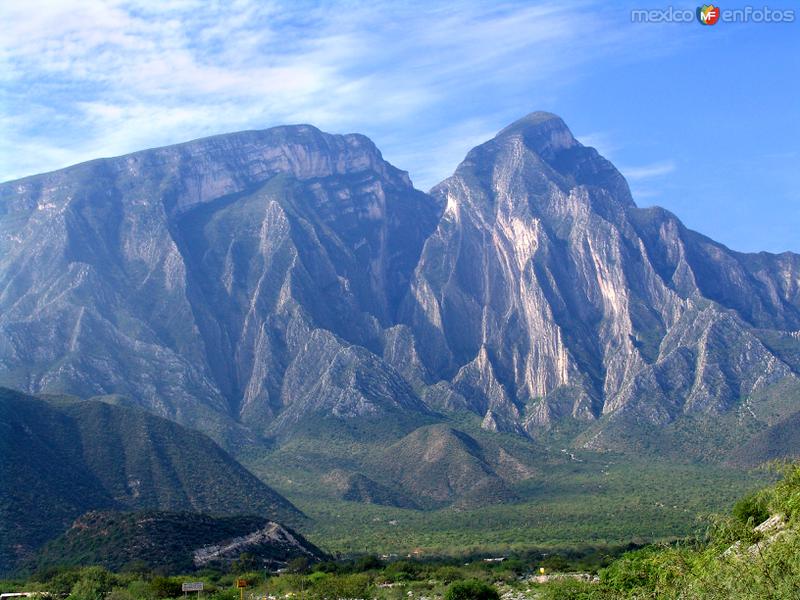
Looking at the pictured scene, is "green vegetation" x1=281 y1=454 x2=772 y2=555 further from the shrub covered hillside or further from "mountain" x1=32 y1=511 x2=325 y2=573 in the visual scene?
the shrub covered hillside

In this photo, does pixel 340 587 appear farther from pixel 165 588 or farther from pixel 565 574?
pixel 565 574

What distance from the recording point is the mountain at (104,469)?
146875mm

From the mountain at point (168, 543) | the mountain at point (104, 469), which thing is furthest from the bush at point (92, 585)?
the mountain at point (104, 469)

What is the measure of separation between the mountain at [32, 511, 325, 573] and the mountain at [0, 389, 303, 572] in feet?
40.8

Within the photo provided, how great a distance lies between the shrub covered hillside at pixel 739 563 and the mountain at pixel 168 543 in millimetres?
63910

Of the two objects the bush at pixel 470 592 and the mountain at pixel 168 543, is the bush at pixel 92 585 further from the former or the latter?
the bush at pixel 470 592

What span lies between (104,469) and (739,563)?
14341cm

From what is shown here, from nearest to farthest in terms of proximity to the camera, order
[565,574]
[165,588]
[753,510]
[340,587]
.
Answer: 1. [753,510]
2. [340,587]
3. [165,588]
4. [565,574]

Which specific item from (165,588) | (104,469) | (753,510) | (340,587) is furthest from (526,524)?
(753,510)

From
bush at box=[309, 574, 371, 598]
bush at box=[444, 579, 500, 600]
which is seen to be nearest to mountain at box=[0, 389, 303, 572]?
bush at box=[309, 574, 371, 598]

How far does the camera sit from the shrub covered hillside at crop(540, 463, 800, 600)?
42.7m

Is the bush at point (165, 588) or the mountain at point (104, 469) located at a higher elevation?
the mountain at point (104, 469)

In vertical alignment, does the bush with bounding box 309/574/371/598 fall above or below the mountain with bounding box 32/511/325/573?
below

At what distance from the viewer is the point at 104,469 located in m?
174
